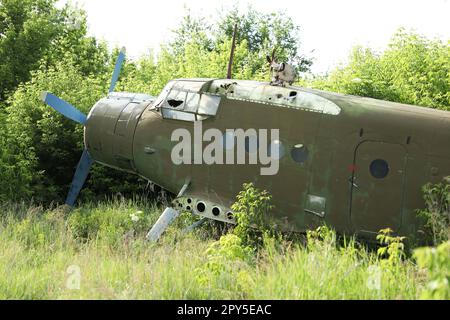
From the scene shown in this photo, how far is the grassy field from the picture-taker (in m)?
5.12

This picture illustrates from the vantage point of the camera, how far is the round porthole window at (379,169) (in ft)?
24.9

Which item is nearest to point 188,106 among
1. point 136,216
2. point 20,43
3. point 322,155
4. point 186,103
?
point 186,103

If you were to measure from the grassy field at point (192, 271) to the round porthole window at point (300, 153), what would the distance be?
152 centimetres

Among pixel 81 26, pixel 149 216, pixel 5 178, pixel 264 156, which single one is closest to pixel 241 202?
pixel 264 156

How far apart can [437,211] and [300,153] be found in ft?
7.26

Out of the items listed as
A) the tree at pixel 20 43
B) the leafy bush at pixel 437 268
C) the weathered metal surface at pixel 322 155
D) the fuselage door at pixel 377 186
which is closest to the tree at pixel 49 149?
the weathered metal surface at pixel 322 155

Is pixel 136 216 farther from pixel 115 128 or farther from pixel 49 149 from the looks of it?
pixel 49 149

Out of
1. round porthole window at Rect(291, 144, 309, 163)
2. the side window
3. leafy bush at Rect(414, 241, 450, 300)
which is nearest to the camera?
leafy bush at Rect(414, 241, 450, 300)

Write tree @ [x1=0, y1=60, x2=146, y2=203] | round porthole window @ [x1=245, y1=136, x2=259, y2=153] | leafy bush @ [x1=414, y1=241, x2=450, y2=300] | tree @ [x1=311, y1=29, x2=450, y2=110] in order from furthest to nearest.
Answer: tree @ [x1=311, y1=29, x2=450, y2=110], tree @ [x1=0, y1=60, x2=146, y2=203], round porthole window @ [x1=245, y1=136, x2=259, y2=153], leafy bush @ [x1=414, y1=241, x2=450, y2=300]

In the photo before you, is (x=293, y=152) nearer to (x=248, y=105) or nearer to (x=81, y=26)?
(x=248, y=105)

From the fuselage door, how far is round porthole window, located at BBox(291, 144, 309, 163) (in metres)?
0.79

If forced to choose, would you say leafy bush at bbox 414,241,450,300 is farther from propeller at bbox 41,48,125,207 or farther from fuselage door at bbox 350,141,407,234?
propeller at bbox 41,48,125,207

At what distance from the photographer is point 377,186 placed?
7605mm

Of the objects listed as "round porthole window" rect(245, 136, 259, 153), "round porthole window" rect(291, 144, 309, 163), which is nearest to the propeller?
"round porthole window" rect(245, 136, 259, 153)
